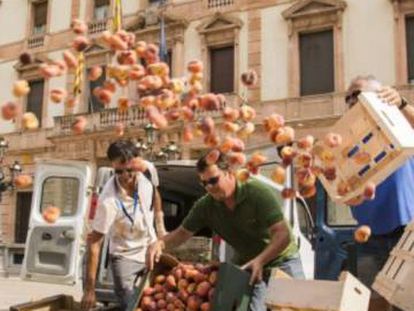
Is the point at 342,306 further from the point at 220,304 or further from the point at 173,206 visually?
the point at 173,206

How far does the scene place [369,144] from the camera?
3795 millimetres

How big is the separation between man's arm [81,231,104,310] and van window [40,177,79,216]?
401 centimetres

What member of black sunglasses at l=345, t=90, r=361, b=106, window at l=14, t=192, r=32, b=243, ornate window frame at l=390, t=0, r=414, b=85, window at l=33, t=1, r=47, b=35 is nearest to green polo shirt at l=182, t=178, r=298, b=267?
black sunglasses at l=345, t=90, r=361, b=106

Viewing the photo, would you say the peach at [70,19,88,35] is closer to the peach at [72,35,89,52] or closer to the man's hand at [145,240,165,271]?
the peach at [72,35,89,52]

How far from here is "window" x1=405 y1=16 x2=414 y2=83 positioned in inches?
625

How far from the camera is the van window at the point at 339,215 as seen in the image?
657 centimetres

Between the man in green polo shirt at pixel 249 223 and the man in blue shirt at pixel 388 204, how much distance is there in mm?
660

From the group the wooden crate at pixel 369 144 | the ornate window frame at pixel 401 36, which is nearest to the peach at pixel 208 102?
the wooden crate at pixel 369 144

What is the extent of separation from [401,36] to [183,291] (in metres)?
13.9

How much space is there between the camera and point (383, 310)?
4.05 meters

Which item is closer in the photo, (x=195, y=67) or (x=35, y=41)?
(x=195, y=67)

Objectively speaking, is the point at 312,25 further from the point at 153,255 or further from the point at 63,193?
the point at 153,255

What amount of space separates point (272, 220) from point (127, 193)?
140 centimetres

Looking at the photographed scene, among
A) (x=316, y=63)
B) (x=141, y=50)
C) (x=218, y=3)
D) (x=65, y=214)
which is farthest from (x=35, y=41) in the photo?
(x=141, y=50)
